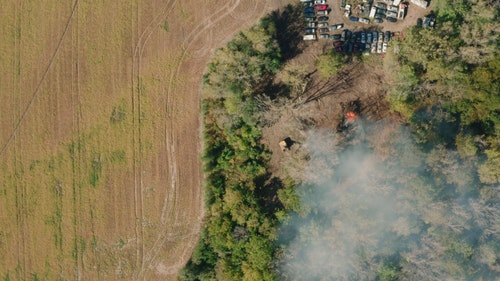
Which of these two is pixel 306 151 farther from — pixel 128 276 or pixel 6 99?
pixel 6 99

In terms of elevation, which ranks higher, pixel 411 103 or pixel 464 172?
pixel 411 103

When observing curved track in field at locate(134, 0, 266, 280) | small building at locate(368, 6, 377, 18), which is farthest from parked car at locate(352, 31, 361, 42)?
curved track in field at locate(134, 0, 266, 280)

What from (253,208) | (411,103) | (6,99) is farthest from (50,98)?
(411,103)

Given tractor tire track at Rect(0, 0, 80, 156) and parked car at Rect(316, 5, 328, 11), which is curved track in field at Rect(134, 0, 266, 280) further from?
tractor tire track at Rect(0, 0, 80, 156)

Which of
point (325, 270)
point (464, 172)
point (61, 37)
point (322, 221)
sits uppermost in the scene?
point (61, 37)

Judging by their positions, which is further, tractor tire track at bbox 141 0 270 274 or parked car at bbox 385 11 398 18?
tractor tire track at bbox 141 0 270 274

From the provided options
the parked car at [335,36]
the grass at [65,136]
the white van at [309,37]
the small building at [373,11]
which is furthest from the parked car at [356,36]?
the grass at [65,136]

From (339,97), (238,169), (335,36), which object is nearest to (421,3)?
(335,36)

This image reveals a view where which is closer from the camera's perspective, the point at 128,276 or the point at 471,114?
the point at 471,114
